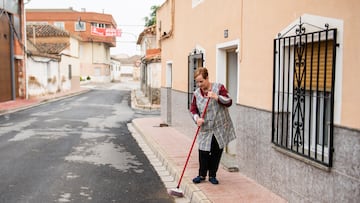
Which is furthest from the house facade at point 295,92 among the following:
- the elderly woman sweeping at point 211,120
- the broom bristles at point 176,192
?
the broom bristles at point 176,192

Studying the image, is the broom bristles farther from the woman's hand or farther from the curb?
the woman's hand

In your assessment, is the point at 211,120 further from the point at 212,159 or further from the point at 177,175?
the point at 177,175

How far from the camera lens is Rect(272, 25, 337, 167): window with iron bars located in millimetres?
4387

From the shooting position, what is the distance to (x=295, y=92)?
16.7 ft

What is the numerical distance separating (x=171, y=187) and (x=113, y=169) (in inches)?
64.0

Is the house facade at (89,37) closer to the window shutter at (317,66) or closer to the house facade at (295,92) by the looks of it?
the house facade at (295,92)

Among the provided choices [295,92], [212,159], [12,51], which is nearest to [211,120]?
[212,159]

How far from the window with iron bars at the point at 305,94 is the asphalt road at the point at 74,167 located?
6.33 ft

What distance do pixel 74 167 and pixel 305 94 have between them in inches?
182

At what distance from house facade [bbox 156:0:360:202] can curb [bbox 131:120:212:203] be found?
89cm

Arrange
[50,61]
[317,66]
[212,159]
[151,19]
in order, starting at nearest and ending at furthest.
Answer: [317,66], [212,159], [50,61], [151,19]

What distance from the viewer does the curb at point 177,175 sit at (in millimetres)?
5500

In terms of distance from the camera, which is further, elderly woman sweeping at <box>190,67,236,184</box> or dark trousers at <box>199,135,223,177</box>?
dark trousers at <box>199,135,223,177</box>

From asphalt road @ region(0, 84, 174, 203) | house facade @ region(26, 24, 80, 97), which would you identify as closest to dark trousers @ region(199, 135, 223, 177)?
asphalt road @ region(0, 84, 174, 203)
